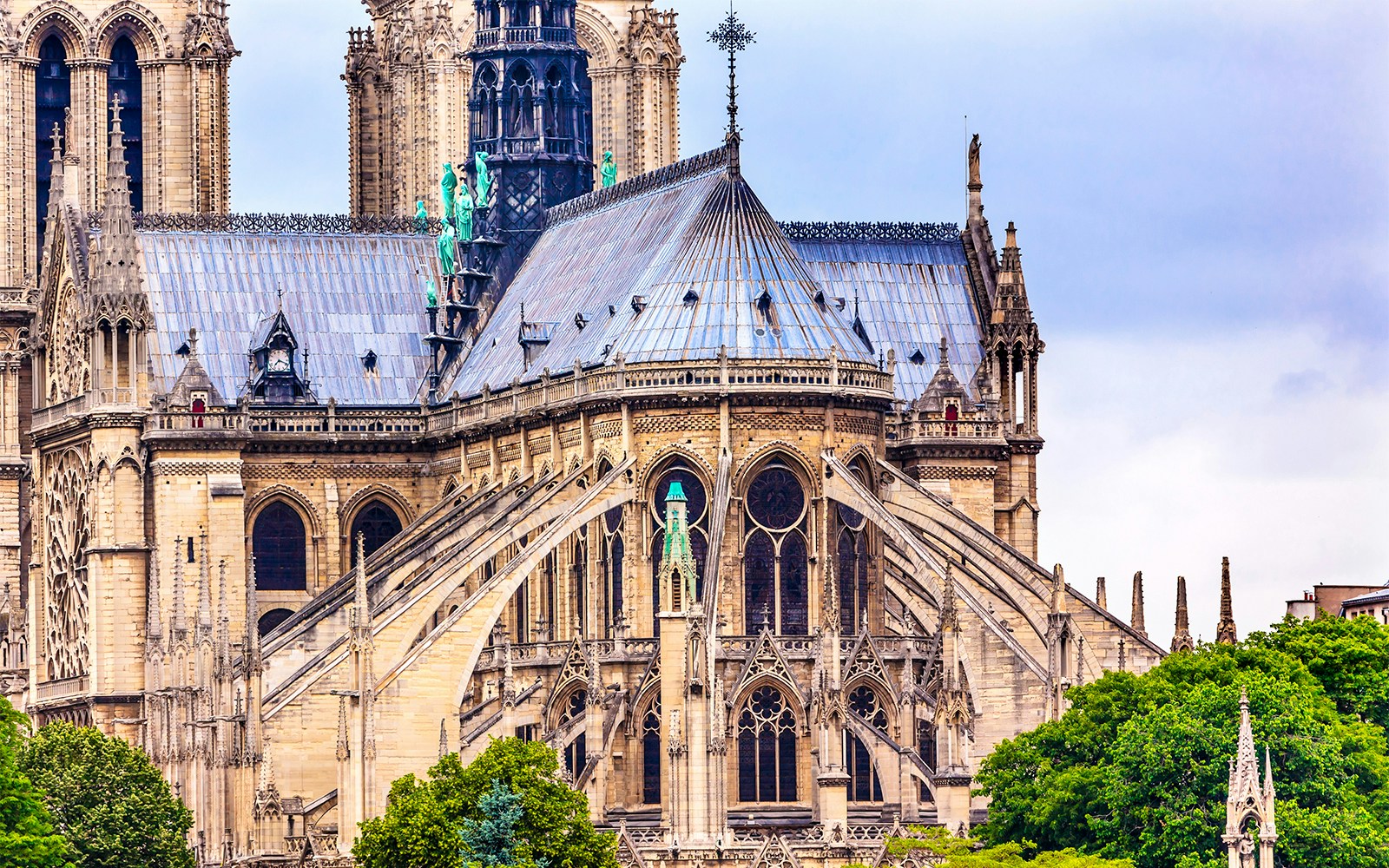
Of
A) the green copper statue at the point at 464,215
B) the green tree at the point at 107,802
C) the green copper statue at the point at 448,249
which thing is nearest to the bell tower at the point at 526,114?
the green copper statue at the point at 464,215

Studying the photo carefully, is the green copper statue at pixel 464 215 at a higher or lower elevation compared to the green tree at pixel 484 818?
higher

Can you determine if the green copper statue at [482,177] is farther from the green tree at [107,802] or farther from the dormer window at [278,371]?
the green tree at [107,802]

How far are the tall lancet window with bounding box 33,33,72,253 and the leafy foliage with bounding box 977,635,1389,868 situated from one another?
185ft

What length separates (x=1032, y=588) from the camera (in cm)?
12650

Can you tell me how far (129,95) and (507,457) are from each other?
29.0 m

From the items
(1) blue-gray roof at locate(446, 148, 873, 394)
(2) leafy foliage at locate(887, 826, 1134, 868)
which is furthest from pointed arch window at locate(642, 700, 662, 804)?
(1) blue-gray roof at locate(446, 148, 873, 394)

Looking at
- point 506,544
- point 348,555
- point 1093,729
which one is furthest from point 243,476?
point 1093,729

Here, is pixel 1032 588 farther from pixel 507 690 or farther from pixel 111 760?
pixel 111 760

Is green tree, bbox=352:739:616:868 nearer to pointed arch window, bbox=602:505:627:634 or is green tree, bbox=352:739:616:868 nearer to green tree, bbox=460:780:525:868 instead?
green tree, bbox=460:780:525:868

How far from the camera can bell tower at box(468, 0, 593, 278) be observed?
472 feet

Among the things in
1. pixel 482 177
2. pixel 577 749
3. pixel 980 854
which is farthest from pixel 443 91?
pixel 980 854

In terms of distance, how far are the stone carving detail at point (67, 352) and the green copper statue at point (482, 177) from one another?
41.7 feet

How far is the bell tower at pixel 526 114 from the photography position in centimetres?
14400

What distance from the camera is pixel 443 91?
15988cm
